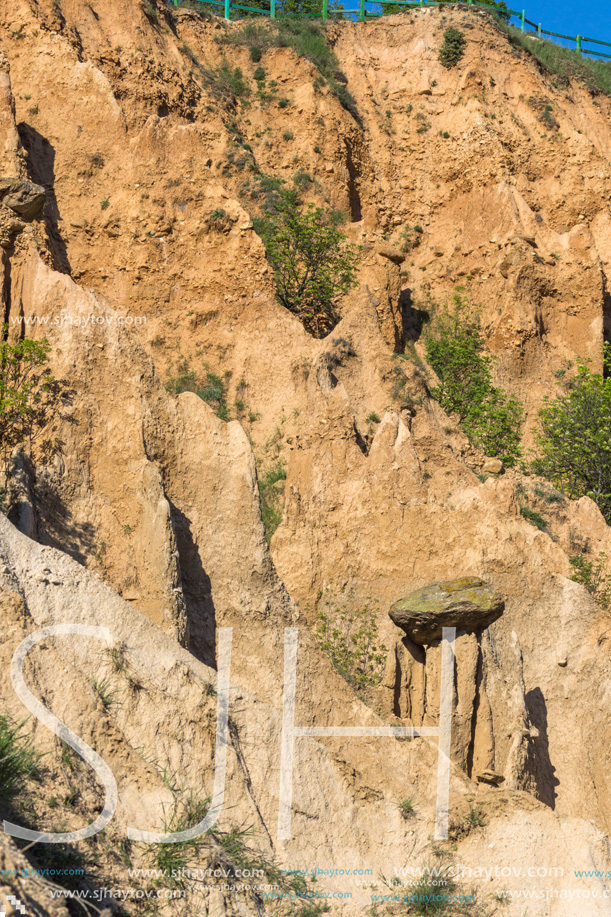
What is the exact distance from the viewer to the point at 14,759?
773 cm

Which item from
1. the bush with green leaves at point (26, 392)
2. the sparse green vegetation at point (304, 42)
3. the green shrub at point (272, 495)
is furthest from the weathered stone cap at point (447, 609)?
the sparse green vegetation at point (304, 42)

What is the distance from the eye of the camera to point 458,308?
1198 inches

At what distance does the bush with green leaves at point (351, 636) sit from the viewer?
1566cm

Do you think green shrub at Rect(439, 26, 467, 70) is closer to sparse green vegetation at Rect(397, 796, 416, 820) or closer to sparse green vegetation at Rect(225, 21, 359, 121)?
sparse green vegetation at Rect(225, 21, 359, 121)

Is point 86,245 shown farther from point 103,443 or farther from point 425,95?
point 425,95

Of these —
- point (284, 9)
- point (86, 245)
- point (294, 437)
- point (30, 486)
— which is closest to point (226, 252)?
point (86, 245)

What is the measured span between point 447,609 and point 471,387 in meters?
13.2

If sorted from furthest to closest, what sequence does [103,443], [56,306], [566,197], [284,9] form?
1. [284,9]
2. [566,197]
3. [56,306]
4. [103,443]

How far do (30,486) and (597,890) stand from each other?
29.1 ft

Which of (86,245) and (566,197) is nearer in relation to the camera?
(86,245)

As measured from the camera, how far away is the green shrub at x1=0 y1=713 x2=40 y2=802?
7598 millimetres

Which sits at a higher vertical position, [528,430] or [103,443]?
[103,443]

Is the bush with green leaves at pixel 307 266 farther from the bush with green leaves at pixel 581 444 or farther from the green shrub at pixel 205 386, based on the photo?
the bush with green leaves at pixel 581 444

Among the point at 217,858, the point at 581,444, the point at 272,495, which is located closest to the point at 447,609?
the point at 272,495
